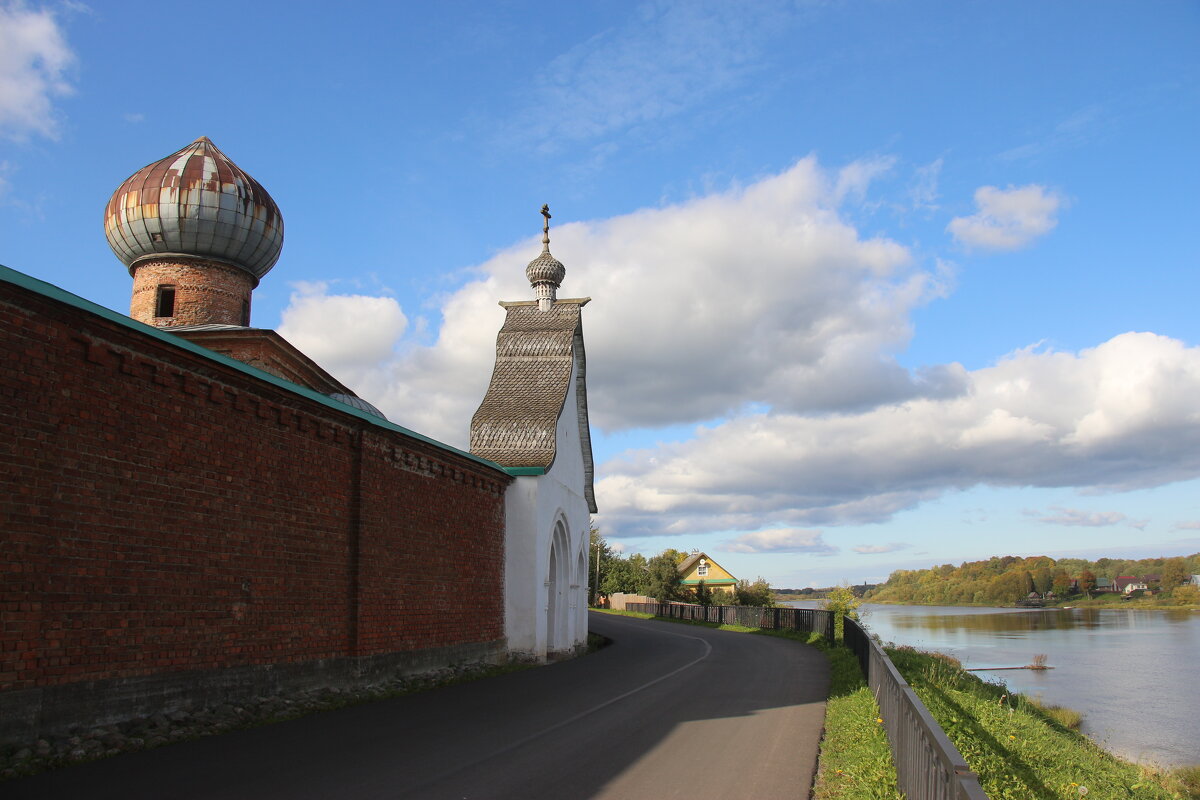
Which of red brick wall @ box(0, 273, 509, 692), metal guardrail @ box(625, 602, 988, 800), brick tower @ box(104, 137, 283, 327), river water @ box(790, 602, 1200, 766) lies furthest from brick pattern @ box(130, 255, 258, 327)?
river water @ box(790, 602, 1200, 766)

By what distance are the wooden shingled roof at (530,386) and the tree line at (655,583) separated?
33.3 m

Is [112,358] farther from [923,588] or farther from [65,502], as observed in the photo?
[923,588]

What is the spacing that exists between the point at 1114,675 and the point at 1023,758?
2306 centimetres

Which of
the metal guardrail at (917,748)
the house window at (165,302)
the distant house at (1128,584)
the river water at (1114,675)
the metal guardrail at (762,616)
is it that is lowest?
the distant house at (1128,584)

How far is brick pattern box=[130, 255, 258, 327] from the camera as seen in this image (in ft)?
63.4

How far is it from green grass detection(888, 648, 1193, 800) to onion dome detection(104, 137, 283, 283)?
615 inches

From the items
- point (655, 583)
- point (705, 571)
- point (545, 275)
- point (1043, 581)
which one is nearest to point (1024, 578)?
point (1043, 581)

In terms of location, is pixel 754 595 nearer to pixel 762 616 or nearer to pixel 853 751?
pixel 762 616

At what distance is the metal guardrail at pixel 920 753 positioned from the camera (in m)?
3.95

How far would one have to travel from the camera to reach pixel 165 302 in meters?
19.5

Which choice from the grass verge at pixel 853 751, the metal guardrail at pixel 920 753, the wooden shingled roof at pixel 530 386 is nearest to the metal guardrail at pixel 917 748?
the metal guardrail at pixel 920 753

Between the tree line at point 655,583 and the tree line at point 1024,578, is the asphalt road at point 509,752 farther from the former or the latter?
the tree line at point 1024,578

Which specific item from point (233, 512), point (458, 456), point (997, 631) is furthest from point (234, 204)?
point (997, 631)

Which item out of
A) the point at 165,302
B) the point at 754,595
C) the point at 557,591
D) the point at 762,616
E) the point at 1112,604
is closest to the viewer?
the point at 165,302
